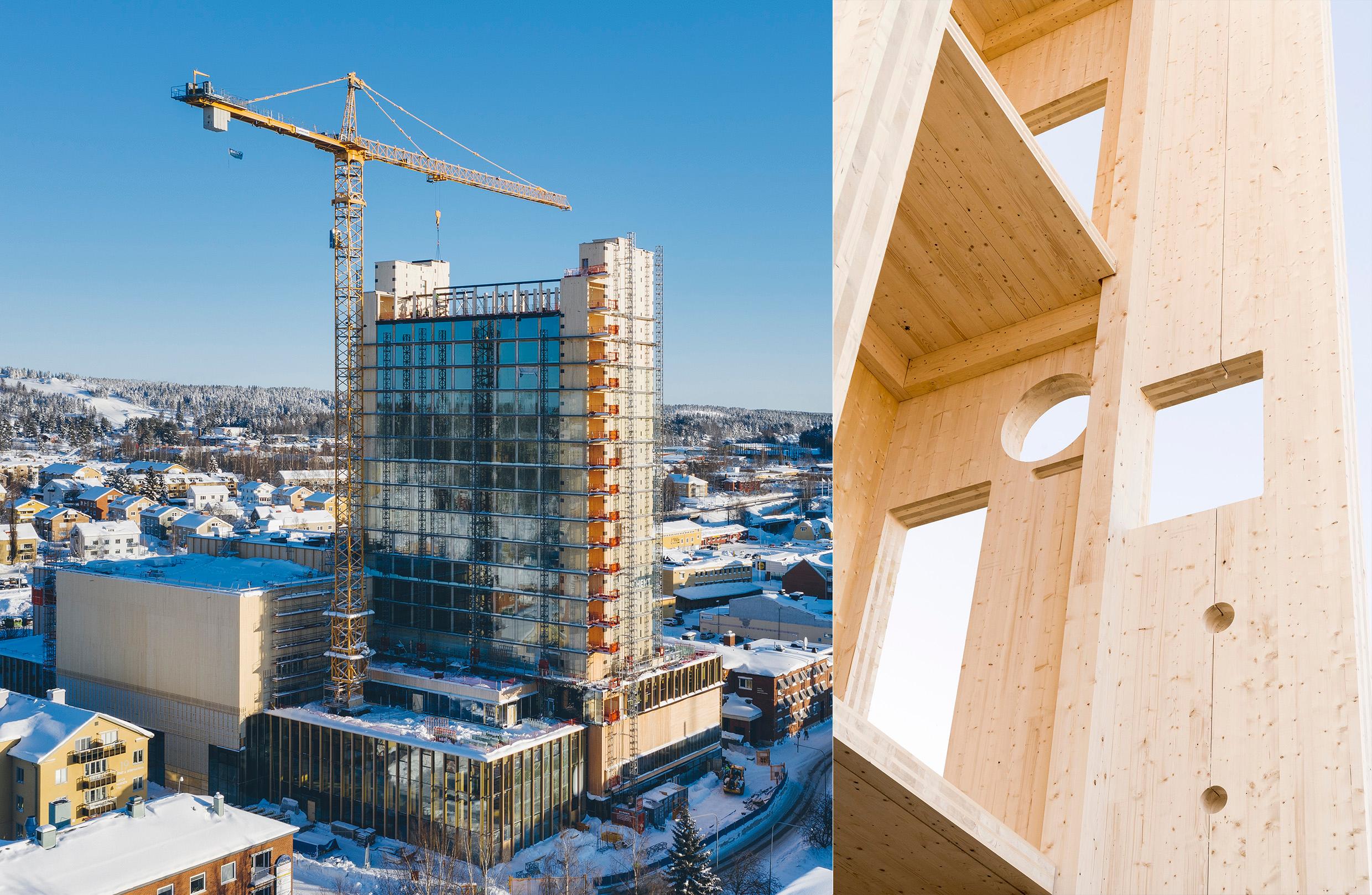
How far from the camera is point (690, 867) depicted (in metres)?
5.41

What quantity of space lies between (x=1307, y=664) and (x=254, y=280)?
458 cm

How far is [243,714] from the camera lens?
8156 mm

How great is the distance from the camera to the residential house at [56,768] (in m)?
3.96

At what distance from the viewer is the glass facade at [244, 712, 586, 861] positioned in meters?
7.74

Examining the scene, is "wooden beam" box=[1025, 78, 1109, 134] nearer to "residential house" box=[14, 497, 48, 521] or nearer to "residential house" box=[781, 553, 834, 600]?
"residential house" box=[781, 553, 834, 600]

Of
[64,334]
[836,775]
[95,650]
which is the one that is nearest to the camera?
[836,775]

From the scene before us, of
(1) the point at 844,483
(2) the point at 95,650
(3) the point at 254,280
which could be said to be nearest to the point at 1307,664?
(1) the point at 844,483

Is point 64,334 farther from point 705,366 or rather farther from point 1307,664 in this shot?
point 1307,664

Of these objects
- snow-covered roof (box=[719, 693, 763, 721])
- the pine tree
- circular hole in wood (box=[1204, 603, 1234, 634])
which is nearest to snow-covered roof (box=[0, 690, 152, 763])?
the pine tree

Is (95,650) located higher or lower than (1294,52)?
lower

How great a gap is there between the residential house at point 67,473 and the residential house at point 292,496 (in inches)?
142

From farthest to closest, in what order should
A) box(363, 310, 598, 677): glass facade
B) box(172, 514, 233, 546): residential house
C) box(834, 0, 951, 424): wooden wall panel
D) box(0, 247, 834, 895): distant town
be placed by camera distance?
1. box(363, 310, 598, 677): glass facade
2. box(172, 514, 233, 546): residential house
3. box(0, 247, 834, 895): distant town
4. box(834, 0, 951, 424): wooden wall panel

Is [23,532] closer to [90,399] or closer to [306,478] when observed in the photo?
[90,399]

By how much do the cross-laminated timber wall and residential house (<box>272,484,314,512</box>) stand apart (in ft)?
20.7
